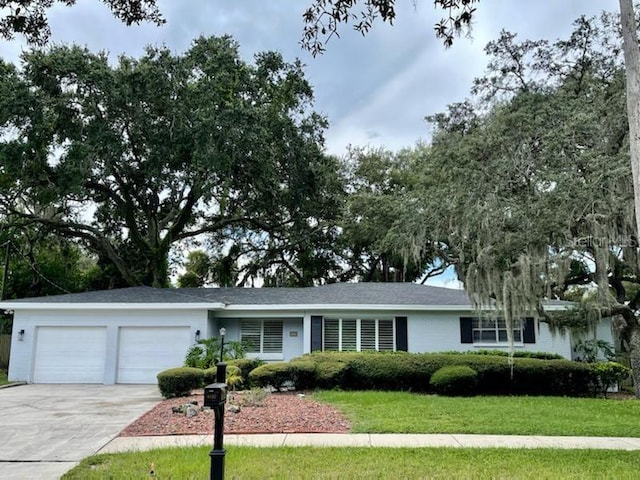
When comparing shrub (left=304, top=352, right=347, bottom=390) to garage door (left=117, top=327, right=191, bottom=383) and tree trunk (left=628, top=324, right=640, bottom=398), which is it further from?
tree trunk (left=628, top=324, right=640, bottom=398)

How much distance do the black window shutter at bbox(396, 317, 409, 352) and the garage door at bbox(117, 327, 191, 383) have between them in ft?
20.9

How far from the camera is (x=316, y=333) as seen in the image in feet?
54.6

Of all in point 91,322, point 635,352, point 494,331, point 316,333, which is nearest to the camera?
point 635,352

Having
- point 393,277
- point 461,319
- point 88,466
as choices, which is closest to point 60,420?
point 88,466

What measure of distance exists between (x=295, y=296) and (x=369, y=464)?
11844 mm

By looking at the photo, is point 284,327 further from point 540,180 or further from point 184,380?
point 540,180

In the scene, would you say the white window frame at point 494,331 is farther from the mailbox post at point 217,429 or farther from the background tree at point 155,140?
the mailbox post at point 217,429

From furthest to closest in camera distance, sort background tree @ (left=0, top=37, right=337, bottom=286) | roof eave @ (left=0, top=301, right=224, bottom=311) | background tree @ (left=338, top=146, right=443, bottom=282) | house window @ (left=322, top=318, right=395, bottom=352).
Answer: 1. background tree @ (left=338, top=146, right=443, bottom=282)
2. background tree @ (left=0, top=37, right=337, bottom=286)
3. house window @ (left=322, top=318, right=395, bottom=352)
4. roof eave @ (left=0, top=301, right=224, bottom=311)

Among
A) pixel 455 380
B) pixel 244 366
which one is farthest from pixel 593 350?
pixel 244 366

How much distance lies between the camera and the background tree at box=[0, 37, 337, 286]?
728 inches

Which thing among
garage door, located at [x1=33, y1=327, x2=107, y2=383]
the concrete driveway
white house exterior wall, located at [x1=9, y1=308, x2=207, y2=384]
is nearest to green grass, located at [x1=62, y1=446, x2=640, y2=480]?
the concrete driveway

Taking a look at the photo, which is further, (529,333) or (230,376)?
(529,333)

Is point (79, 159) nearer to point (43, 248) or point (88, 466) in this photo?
point (43, 248)

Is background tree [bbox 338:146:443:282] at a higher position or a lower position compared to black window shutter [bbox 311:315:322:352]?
higher
